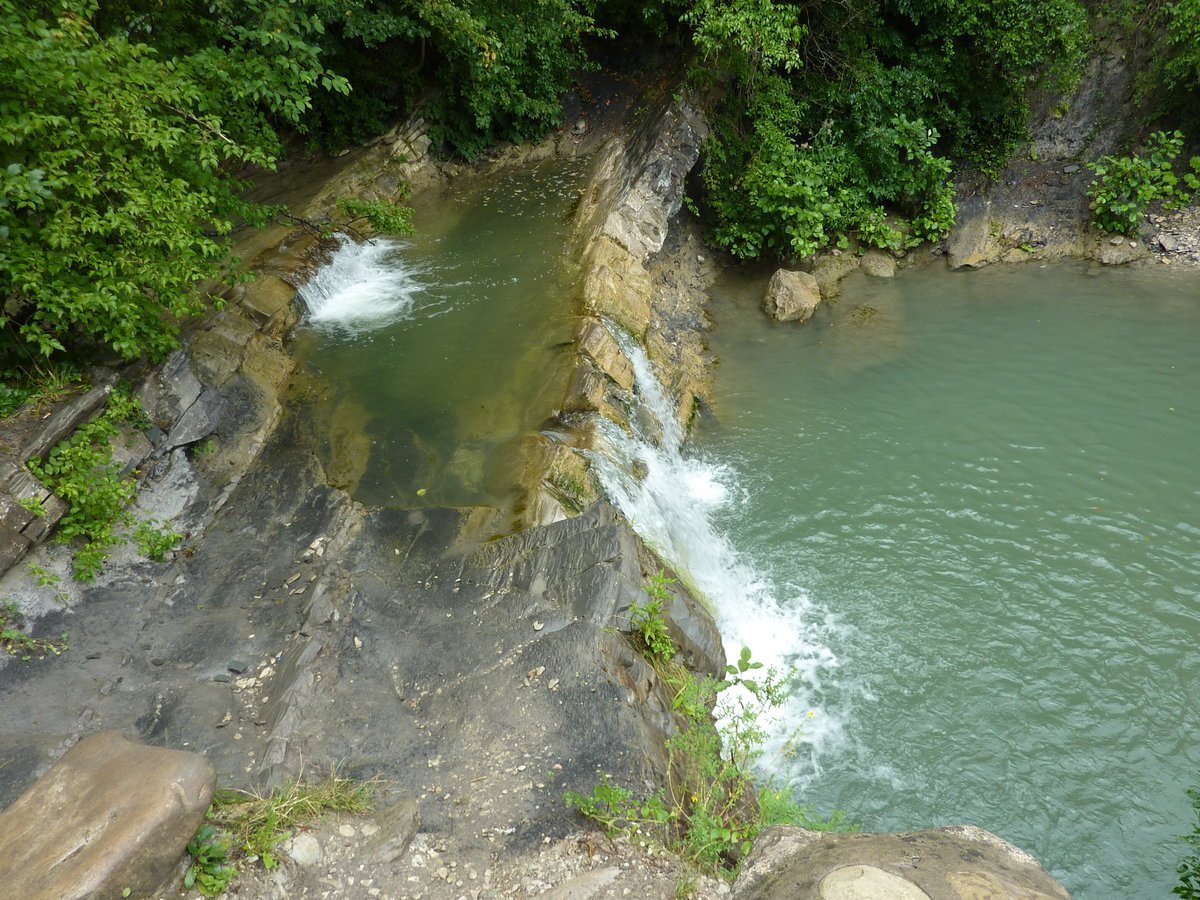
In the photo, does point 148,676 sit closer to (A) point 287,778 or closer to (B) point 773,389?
(A) point 287,778

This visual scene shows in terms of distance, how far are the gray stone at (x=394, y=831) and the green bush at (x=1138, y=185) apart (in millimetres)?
13949

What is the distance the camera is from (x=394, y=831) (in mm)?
4453

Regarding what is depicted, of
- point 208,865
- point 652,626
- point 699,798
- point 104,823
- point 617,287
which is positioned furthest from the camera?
point 617,287

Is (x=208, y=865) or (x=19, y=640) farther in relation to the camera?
(x=19, y=640)

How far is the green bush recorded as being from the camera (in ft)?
39.5

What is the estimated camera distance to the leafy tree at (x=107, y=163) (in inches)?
212

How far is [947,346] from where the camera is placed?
10922 mm

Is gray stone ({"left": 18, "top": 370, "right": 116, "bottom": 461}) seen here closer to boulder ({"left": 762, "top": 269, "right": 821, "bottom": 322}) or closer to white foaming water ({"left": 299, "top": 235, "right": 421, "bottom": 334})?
white foaming water ({"left": 299, "top": 235, "right": 421, "bottom": 334})

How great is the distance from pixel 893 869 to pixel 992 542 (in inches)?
223

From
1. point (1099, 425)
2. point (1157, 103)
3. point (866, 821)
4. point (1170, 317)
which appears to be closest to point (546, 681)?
point (866, 821)

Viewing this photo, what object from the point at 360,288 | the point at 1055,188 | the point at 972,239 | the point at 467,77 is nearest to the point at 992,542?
the point at 972,239

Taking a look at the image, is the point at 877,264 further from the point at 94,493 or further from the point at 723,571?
the point at 94,493

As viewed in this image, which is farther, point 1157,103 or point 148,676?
point 1157,103

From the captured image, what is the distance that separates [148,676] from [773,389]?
27.0ft
